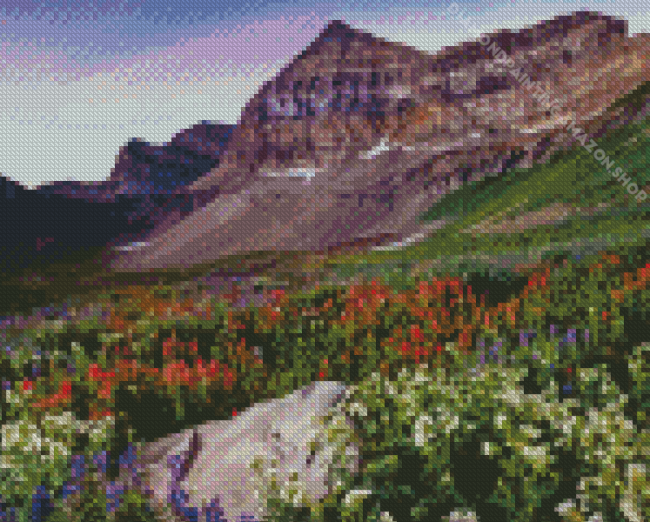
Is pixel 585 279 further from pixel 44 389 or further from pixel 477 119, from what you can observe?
pixel 477 119

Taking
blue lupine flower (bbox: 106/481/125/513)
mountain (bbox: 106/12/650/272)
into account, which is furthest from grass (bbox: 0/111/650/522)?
mountain (bbox: 106/12/650/272)

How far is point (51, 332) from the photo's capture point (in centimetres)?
1184

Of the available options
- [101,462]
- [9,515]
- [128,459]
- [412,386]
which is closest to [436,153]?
[412,386]

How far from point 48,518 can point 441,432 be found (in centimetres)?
296

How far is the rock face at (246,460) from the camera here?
14.1 feet

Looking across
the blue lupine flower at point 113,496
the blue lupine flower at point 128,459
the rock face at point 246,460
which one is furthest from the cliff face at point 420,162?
the blue lupine flower at point 113,496

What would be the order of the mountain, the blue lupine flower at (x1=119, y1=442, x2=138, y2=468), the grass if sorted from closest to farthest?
1. the grass
2. the blue lupine flower at (x1=119, y1=442, x2=138, y2=468)
3. the mountain

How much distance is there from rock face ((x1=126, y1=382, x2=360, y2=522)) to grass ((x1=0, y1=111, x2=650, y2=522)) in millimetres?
167

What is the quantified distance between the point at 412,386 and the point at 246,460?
1635 millimetres

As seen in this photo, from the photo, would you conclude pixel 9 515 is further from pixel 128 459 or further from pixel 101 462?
pixel 128 459

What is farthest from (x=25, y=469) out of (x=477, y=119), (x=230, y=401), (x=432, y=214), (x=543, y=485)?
(x=477, y=119)

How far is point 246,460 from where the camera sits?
467 centimetres

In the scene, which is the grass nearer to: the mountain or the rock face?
the rock face

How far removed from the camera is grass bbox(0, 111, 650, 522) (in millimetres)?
4172
